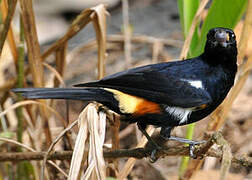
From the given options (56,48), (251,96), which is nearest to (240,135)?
(251,96)

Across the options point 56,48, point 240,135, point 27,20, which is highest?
point 27,20

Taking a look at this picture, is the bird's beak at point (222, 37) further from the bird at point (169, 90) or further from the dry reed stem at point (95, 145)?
the dry reed stem at point (95, 145)

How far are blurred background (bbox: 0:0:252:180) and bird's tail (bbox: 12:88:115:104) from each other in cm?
36

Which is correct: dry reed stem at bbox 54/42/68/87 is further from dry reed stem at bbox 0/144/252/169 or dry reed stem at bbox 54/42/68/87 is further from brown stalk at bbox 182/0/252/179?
brown stalk at bbox 182/0/252/179

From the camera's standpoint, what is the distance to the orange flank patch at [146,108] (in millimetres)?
2342

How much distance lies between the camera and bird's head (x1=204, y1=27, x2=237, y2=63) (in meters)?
2.35

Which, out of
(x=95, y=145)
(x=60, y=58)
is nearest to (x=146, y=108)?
(x=95, y=145)

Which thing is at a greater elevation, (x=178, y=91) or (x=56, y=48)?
(x=56, y=48)

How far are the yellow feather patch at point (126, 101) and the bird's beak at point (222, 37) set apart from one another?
1.68 feet

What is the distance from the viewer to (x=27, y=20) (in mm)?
2725

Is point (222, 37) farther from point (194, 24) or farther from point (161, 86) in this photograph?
point (194, 24)

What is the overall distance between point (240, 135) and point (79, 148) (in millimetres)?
2762

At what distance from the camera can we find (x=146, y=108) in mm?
2344

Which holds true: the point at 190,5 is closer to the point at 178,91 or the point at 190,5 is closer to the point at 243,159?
the point at 178,91
